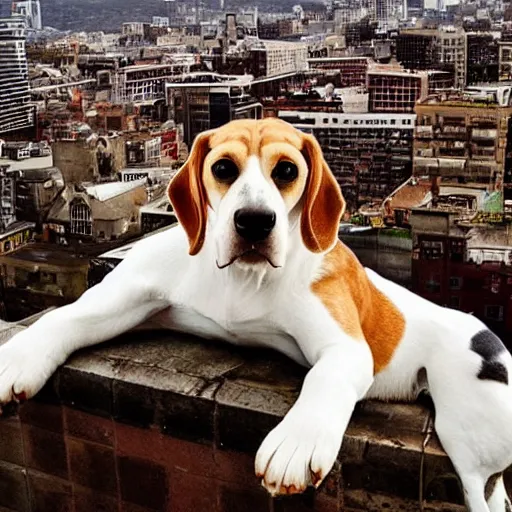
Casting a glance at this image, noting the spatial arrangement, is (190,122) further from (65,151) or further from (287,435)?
(287,435)

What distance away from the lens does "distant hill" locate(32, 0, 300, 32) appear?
592 centimetres

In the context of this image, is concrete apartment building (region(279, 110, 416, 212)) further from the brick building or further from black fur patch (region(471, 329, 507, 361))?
black fur patch (region(471, 329, 507, 361))

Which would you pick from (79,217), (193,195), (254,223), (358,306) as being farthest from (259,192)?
(79,217)

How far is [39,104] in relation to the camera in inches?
272

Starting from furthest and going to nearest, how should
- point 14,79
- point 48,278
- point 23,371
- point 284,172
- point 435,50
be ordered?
point 48,278 → point 14,79 → point 435,50 → point 23,371 → point 284,172

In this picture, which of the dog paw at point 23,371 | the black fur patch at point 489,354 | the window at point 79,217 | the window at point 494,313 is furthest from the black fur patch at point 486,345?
the window at point 79,217

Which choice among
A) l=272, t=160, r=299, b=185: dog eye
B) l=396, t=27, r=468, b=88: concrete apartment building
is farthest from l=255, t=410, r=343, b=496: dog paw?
l=396, t=27, r=468, b=88: concrete apartment building

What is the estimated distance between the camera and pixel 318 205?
1173 mm

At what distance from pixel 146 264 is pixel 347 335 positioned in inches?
14.0

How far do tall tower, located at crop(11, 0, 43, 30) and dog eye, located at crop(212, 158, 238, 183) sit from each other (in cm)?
556

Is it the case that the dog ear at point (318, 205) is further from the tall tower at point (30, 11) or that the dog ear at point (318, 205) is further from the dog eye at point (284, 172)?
the tall tower at point (30, 11)

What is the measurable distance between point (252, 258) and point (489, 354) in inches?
14.1

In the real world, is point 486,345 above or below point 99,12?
below

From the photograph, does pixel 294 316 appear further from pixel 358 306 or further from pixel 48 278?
pixel 48 278
